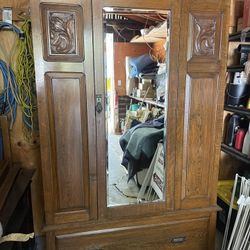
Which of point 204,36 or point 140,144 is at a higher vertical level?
point 204,36

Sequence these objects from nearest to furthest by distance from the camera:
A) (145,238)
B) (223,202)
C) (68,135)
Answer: (68,135), (145,238), (223,202)

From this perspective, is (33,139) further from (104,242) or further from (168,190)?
(168,190)

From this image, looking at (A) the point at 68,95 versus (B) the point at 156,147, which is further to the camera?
(B) the point at 156,147

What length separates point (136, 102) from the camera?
4.99ft

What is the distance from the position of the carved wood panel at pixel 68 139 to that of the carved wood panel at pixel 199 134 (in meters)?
0.59

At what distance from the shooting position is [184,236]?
1.54m

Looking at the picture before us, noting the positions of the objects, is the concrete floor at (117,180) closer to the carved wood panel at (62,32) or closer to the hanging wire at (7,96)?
the carved wood panel at (62,32)

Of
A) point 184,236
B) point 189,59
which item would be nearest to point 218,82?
point 189,59

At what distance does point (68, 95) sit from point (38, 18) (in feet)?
1.25

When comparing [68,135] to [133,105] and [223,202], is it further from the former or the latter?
[223,202]

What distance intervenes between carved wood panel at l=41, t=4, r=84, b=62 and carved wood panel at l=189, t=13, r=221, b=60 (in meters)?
0.59

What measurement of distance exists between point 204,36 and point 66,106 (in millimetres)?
832

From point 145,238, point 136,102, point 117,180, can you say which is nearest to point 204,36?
point 136,102

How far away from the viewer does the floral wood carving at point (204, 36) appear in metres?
1.29
